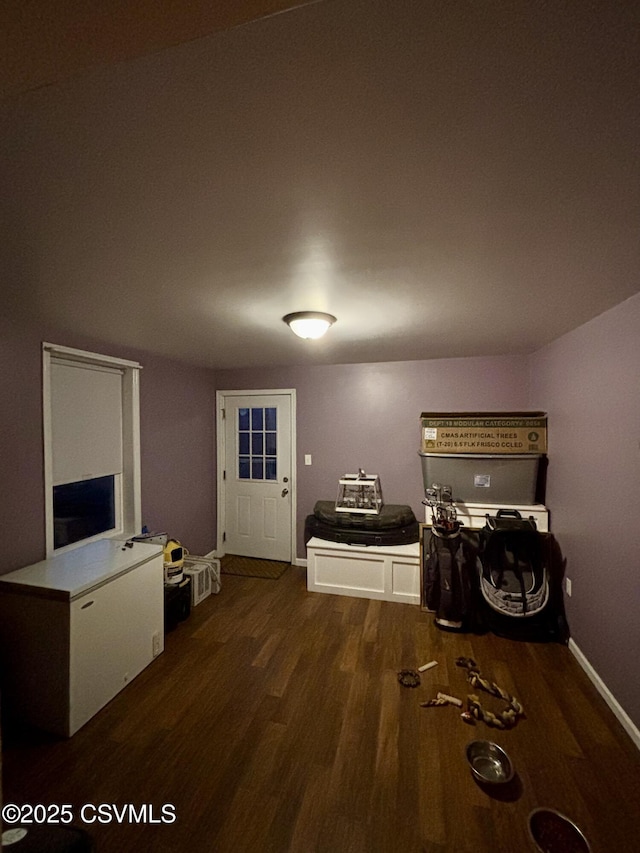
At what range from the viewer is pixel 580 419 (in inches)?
95.5

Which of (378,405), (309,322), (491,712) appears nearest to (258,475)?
(378,405)

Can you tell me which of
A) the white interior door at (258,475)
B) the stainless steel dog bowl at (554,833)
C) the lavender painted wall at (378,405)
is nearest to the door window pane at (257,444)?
the white interior door at (258,475)

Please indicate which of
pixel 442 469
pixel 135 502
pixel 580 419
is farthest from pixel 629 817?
pixel 135 502

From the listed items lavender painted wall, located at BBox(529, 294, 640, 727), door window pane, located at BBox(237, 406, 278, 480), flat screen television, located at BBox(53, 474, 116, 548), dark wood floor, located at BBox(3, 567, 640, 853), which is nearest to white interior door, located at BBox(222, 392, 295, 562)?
door window pane, located at BBox(237, 406, 278, 480)

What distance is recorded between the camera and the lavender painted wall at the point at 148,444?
2209mm

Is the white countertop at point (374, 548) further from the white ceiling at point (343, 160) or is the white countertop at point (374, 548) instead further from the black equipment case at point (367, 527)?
the white ceiling at point (343, 160)

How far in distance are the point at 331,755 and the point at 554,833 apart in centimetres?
94

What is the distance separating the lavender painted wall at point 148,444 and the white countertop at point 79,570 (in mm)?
172

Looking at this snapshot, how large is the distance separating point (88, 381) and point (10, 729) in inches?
85.8

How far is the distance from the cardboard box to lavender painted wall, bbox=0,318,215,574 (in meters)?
2.45

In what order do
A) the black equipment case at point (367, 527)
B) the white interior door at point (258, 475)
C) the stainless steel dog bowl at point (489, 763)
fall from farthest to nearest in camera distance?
1. the white interior door at point (258, 475)
2. the black equipment case at point (367, 527)
3. the stainless steel dog bowl at point (489, 763)

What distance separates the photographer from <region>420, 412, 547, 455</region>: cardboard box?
3.06 m

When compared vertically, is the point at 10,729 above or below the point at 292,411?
below

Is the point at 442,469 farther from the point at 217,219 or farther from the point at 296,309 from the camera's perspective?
the point at 217,219
